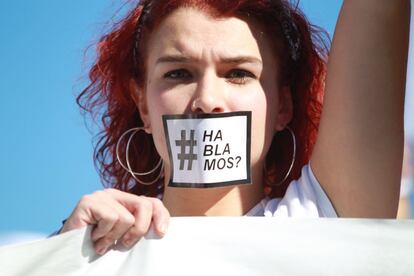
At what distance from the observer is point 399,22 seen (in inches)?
70.6

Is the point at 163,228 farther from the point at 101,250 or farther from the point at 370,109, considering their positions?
the point at 370,109

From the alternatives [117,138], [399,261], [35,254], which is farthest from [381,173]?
[117,138]

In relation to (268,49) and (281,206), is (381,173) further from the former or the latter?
(268,49)

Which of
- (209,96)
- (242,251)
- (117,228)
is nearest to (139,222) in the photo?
(117,228)

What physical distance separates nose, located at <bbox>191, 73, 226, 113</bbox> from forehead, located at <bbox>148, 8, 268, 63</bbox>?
0.23 feet

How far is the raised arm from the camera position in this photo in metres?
1.79

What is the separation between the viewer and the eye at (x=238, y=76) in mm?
2031

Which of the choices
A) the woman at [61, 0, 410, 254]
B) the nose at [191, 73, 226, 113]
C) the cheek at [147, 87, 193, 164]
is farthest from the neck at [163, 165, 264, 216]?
the nose at [191, 73, 226, 113]

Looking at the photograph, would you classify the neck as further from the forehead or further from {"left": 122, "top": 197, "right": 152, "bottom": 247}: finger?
{"left": 122, "top": 197, "right": 152, "bottom": 247}: finger

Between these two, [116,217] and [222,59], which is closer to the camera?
[116,217]

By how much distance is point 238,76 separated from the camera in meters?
2.04

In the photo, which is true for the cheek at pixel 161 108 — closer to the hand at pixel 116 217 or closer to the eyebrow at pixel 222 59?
the eyebrow at pixel 222 59

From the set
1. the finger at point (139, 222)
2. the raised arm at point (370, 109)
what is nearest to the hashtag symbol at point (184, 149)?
the raised arm at point (370, 109)

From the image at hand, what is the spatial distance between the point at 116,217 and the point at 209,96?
0.61 m
